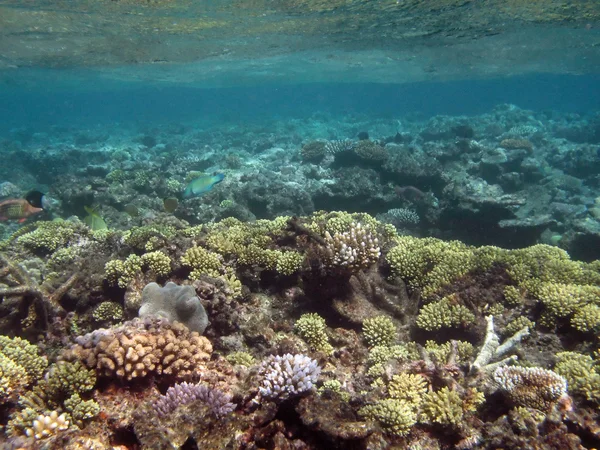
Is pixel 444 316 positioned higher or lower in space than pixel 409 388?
lower

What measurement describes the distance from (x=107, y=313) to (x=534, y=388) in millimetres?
5760

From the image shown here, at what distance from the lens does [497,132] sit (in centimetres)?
3070

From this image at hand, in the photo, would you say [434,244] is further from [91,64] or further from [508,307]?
[91,64]

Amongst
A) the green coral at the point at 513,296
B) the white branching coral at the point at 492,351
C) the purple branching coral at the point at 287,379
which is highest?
the purple branching coral at the point at 287,379

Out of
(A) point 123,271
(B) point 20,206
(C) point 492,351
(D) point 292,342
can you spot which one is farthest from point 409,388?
(B) point 20,206

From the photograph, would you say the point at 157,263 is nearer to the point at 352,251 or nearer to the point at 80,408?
the point at 80,408

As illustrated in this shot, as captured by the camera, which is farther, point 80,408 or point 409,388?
point 409,388

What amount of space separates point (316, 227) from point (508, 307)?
347 centimetres

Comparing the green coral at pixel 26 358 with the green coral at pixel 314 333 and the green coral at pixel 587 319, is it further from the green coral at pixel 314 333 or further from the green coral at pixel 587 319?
the green coral at pixel 587 319

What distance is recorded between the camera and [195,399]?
10.7ft

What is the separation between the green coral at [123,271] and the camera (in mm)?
5582

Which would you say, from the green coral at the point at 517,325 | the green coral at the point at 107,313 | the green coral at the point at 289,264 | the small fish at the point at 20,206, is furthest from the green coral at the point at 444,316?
the small fish at the point at 20,206

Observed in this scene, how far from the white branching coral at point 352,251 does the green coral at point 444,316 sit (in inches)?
46.1

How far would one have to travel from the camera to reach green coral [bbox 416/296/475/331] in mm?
5274
